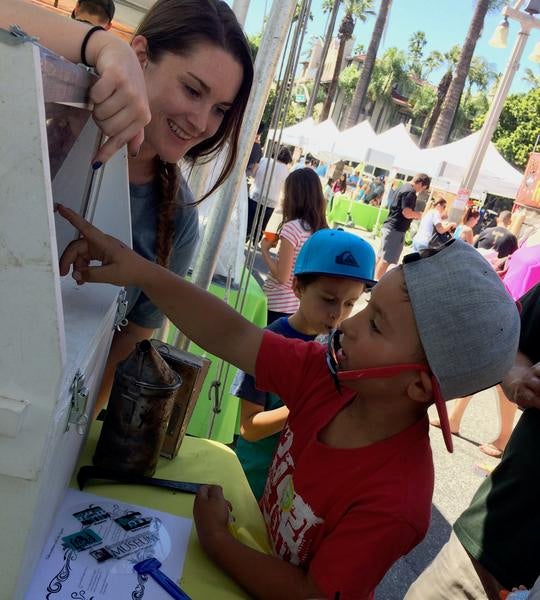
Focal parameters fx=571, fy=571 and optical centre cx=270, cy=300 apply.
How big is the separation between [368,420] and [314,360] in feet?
0.70

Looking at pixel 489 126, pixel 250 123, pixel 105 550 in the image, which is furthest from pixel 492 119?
pixel 105 550

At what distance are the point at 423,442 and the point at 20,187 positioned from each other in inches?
33.7

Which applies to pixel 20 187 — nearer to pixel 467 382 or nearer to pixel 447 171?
pixel 467 382

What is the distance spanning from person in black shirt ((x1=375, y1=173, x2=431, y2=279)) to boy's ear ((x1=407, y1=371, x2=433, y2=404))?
743 centimetres

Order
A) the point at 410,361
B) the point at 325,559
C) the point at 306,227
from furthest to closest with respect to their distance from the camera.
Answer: the point at 306,227 < the point at 410,361 < the point at 325,559

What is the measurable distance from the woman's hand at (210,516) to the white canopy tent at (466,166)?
1306 cm

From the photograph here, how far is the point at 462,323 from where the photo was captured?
101 centimetres

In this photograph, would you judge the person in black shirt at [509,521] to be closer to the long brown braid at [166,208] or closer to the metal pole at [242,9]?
the long brown braid at [166,208]

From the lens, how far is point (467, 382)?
1046 mm

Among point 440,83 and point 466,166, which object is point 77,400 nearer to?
point 466,166

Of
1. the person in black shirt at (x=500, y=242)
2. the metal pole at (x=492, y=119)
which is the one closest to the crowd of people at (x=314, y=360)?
the person in black shirt at (x=500, y=242)

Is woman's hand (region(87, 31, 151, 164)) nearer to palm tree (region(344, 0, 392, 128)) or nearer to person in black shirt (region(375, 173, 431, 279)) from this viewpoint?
person in black shirt (region(375, 173, 431, 279))

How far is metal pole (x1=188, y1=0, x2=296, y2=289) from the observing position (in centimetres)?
224

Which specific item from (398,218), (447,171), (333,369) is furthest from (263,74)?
(447,171)
